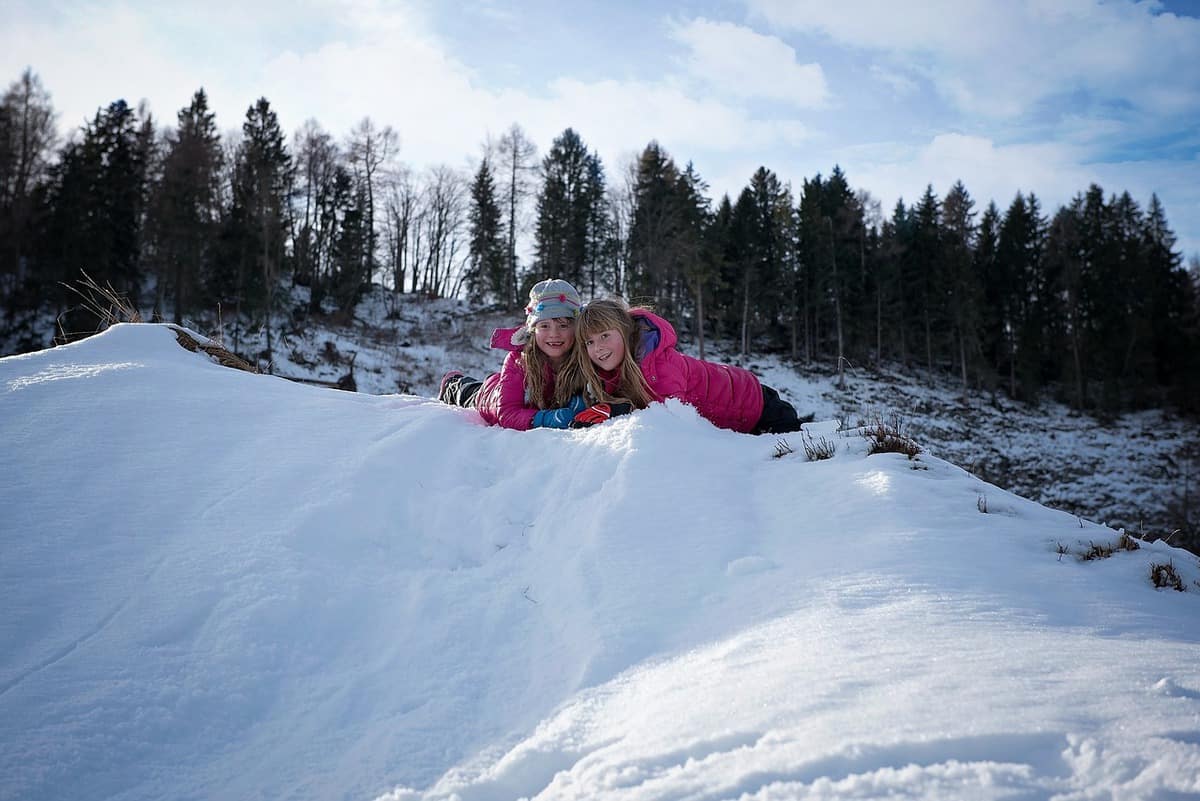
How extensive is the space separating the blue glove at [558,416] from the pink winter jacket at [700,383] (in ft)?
1.72

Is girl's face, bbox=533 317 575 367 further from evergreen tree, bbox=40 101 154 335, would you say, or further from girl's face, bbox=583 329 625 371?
evergreen tree, bbox=40 101 154 335

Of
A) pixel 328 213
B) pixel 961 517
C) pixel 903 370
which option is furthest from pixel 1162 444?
pixel 328 213

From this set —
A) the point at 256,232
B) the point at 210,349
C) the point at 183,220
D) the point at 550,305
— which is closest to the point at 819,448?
the point at 550,305

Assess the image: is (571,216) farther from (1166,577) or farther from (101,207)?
(1166,577)

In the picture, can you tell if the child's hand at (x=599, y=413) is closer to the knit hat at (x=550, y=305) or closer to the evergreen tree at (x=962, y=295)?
the knit hat at (x=550, y=305)

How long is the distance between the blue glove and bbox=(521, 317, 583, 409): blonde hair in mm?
215

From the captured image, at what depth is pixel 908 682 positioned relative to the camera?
130 centimetres

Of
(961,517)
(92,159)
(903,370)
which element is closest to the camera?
(961,517)

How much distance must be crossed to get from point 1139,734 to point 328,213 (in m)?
36.7

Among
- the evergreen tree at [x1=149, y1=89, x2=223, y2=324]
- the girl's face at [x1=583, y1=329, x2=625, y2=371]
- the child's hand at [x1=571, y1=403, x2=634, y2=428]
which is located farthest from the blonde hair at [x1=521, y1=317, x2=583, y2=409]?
the evergreen tree at [x1=149, y1=89, x2=223, y2=324]

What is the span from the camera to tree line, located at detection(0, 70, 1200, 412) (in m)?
23.8

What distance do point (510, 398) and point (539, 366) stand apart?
348mm

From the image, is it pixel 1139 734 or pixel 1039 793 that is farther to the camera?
pixel 1139 734

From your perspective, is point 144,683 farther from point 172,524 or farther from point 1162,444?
point 1162,444
